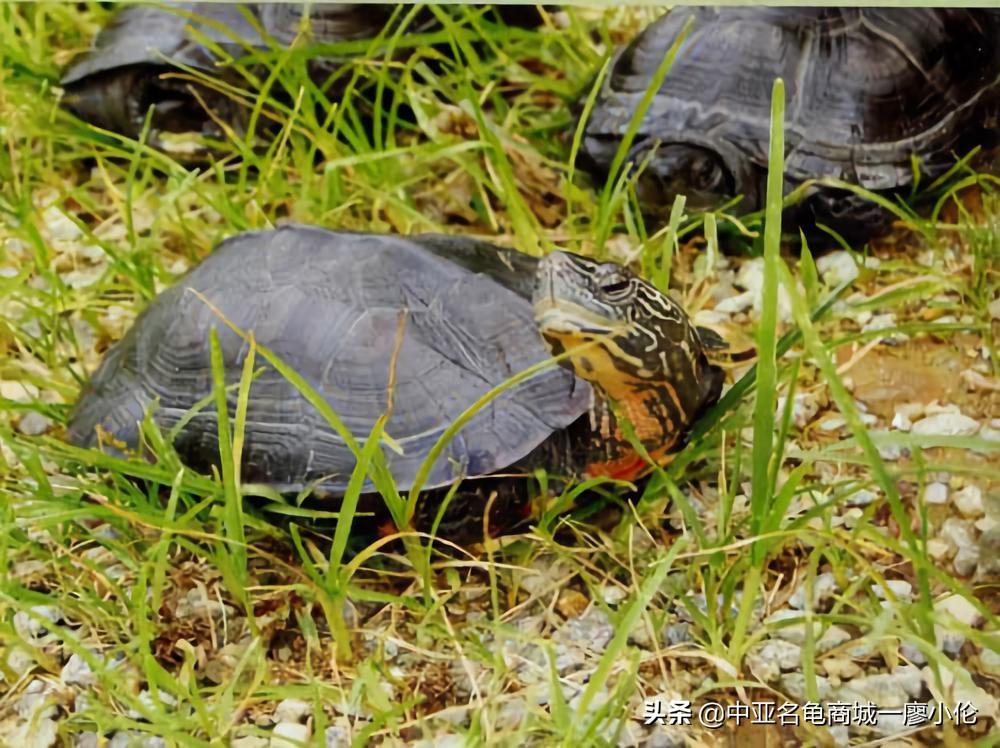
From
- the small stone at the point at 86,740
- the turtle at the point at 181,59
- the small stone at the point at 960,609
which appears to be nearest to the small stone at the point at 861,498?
the small stone at the point at 960,609

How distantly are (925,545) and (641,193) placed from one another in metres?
0.60

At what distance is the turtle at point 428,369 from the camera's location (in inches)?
29.3

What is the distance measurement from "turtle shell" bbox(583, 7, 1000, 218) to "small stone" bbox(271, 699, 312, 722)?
0.69 m

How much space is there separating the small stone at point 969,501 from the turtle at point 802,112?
419 mm

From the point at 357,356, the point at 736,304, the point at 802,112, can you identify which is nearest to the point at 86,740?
the point at 357,356

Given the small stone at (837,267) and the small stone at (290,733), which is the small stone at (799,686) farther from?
the small stone at (837,267)

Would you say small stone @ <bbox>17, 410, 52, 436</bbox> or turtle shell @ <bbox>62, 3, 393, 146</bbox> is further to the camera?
turtle shell @ <bbox>62, 3, 393, 146</bbox>

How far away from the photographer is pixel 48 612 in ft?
2.55

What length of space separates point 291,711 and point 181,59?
0.95m

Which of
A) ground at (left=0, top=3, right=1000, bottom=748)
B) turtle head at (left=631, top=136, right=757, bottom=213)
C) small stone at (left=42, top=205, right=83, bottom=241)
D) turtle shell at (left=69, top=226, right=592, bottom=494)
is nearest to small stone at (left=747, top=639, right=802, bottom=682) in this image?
ground at (left=0, top=3, right=1000, bottom=748)

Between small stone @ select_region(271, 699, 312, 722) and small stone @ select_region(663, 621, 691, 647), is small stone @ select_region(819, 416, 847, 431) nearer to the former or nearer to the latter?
small stone @ select_region(663, 621, 691, 647)

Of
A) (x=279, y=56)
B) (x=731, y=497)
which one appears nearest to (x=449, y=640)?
(x=731, y=497)

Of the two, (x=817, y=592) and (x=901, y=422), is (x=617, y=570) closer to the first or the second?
(x=817, y=592)

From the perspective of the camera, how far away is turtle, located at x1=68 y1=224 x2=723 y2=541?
0.74m
